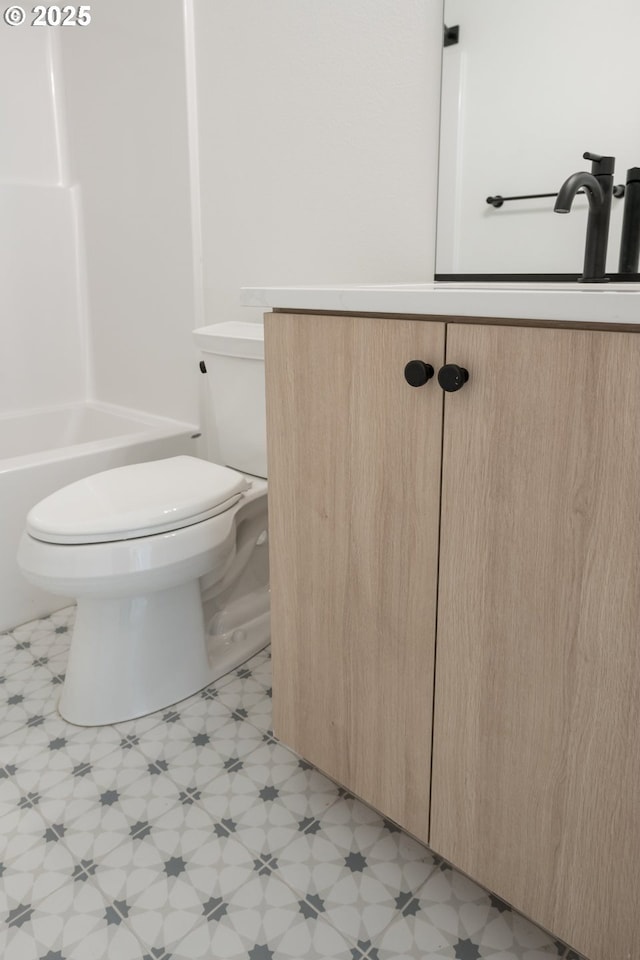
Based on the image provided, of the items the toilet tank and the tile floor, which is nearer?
the tile floor

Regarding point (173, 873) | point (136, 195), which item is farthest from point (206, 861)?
point (136, 195)

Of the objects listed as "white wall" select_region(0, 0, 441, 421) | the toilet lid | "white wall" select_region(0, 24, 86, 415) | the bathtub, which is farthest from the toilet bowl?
"white wall" select_region(0, 24, 86, 415)

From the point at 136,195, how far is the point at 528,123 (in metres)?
1.35

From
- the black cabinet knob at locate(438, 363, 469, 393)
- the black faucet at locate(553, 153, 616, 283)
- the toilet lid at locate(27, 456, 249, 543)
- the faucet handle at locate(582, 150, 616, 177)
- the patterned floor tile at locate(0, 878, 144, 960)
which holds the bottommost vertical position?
the patterned floor tile at locate(0, 878, 144, 960)

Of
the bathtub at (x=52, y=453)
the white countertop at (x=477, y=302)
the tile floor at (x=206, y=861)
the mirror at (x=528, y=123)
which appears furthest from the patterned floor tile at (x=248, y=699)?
the mirror at (x=528, y=123)

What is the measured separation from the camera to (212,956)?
97cm

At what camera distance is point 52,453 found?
189cm

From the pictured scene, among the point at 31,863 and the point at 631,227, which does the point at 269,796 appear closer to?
the point at 31,863

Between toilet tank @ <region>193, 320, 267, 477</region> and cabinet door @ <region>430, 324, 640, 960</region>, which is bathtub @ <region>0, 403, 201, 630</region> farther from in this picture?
cabinet door @ <region>430, 324, 640, 960</region>

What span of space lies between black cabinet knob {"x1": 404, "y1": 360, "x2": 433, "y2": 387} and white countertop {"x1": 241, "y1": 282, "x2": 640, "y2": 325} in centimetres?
6

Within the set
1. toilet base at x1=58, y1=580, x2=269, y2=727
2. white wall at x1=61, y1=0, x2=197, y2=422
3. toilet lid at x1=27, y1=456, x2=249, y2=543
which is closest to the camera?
toilet lid at x1=27, y1=456, x2=249, y2=543

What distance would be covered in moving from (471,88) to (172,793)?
1.40m

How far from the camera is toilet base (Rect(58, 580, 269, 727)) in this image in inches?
56.3

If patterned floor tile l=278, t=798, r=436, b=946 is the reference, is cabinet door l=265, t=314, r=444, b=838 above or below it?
above
